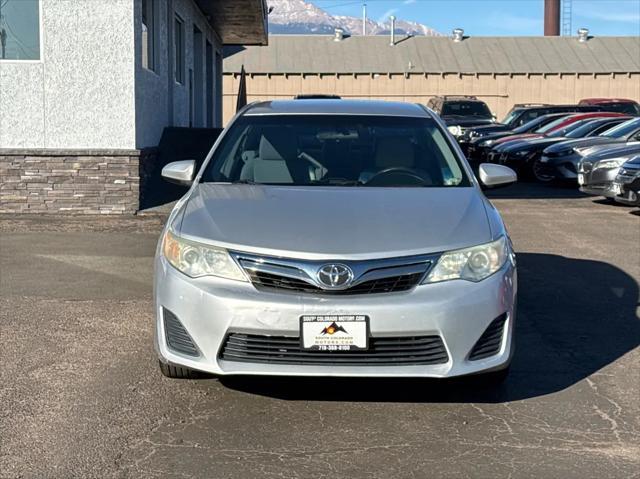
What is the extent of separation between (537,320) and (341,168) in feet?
6.78

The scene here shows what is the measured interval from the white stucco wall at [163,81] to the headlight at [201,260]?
778 cm

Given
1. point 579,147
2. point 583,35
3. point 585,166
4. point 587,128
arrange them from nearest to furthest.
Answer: point 585,166
point 579,147
point 587,128
point 583,35

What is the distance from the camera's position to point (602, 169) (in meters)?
13.9

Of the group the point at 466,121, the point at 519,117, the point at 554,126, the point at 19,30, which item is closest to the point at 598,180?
the point at 554,126

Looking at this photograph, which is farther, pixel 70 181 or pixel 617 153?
pixel 617 153

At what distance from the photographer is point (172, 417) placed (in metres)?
4.31

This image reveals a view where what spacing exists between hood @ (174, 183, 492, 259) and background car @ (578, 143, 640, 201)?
30.9ft

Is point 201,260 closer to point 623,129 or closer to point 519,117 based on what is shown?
point 623,129

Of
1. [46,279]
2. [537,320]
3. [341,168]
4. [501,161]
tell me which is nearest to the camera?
[341,168]

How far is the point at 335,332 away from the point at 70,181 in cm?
850

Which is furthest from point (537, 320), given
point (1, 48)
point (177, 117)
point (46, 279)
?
point (177, 117)

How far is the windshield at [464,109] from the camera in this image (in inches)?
1113

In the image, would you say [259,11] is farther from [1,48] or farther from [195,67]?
[1,48]

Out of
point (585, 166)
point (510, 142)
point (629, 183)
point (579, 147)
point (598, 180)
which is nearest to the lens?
point (629, 183)
